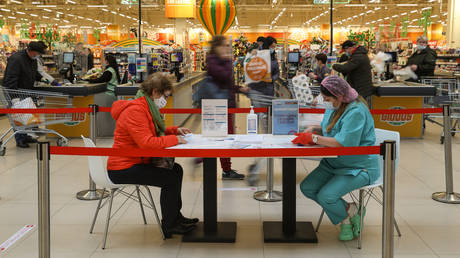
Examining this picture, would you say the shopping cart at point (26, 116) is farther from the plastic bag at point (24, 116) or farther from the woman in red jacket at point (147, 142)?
the woman in red jacket at point (147, 142)

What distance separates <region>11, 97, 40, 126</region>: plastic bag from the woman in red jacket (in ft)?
11.7

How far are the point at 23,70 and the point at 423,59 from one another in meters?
6.71

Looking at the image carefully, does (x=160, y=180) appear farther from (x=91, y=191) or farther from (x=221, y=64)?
(x=221, y=64)

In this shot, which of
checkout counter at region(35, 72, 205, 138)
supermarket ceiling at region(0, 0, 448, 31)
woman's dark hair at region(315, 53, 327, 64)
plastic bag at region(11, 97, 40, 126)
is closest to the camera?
plastic bag at region(11, 97, 40, 126)

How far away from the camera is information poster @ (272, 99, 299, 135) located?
3598 mm

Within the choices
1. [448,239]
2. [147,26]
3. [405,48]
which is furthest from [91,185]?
[147,26]

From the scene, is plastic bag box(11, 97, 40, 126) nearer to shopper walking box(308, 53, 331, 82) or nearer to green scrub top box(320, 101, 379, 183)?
green scrub top box(320, 101, 379, 183)

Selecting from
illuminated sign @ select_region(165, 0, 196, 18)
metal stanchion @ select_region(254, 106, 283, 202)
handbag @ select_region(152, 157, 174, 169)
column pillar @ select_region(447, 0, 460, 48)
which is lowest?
metal stanchion @ select_region(254, 106, 283, 202)

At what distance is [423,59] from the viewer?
8766mm

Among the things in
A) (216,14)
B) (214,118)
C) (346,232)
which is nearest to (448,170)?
(346,232)

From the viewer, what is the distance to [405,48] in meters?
17.3

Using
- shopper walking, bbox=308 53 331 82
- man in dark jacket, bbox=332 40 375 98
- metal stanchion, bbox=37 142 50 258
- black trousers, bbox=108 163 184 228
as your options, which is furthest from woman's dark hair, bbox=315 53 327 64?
metal stanchion, bbox=37 142 50 258

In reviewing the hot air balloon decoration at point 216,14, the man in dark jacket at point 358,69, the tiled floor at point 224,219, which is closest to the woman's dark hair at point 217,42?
the tiled floor at point 224,219

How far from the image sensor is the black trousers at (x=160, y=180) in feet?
10.8
